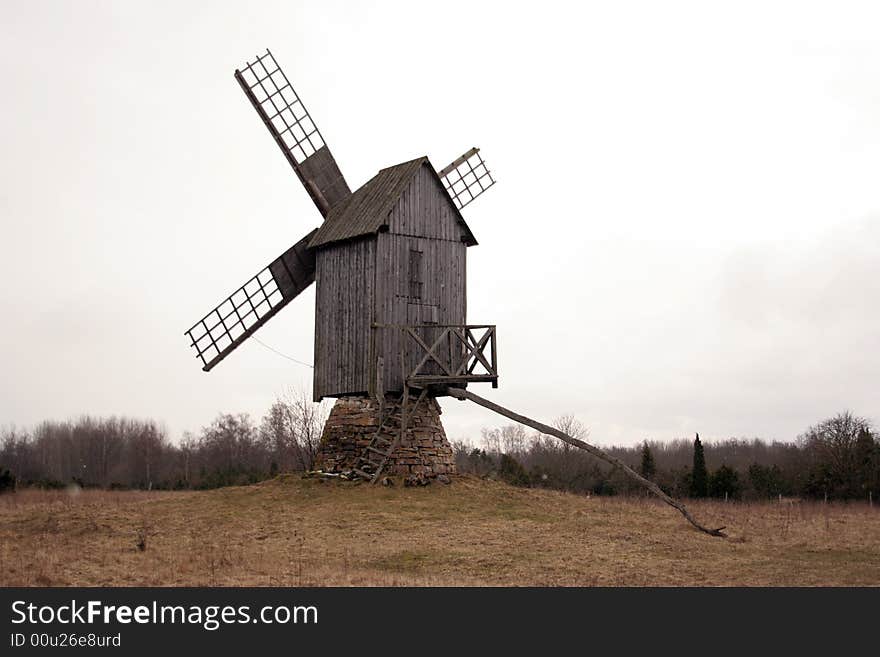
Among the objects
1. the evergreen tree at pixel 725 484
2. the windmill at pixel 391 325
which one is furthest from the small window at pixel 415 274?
the evergreen tree at pixel 725 484

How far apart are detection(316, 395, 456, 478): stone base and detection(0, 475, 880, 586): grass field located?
82cm

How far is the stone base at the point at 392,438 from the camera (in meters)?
30.8

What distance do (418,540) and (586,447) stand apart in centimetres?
605

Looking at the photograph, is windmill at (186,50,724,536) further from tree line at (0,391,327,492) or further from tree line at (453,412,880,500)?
tree line at (0,391,327,492)

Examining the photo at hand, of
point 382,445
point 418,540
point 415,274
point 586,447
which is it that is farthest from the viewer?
point 415,274

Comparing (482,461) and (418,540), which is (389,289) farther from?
(482,461)

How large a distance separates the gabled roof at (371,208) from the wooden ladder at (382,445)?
5.41m

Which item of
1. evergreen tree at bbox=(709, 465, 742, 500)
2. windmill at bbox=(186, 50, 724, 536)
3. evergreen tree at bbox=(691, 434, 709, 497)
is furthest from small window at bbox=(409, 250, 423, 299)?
evergreen tree at bbox=(691, 434, 709, 497)

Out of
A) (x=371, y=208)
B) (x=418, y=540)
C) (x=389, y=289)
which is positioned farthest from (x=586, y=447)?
(x=371, y=208)

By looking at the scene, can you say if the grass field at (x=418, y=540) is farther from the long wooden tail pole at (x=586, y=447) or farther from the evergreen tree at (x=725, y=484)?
the evergreen tree at (x=725, y=484)

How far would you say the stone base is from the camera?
101 ft

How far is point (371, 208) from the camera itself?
32.1 m
